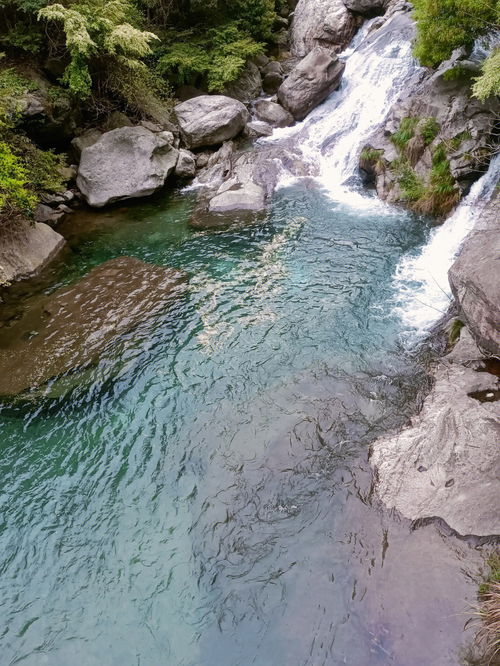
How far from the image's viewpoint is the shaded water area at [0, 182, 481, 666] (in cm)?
513

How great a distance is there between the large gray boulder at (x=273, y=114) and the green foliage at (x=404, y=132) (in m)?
6.89

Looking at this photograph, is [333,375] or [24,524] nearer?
[24,524]

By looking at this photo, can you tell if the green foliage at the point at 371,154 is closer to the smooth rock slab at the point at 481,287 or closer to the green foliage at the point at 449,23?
the green foliage at the point at 449,23

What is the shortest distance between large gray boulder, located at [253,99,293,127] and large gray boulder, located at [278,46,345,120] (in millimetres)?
391

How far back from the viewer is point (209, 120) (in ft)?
58.1

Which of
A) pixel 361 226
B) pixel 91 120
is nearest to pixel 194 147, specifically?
pixel 91 120

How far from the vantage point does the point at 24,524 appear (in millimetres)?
6512

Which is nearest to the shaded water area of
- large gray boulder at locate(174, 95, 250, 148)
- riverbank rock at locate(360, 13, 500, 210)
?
riverbank rock at locate(360, 13, 500, 210)

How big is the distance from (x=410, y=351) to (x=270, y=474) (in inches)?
148

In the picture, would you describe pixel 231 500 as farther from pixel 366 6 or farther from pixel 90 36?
pixel 366 6

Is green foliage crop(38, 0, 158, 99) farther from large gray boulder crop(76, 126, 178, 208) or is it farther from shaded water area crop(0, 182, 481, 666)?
shaded water area crop(0, 182, 481, 666)

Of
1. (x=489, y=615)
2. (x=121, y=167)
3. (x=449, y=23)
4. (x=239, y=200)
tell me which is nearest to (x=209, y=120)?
(x=121, y=167)

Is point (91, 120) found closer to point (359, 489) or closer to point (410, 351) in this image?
point (410, 351)

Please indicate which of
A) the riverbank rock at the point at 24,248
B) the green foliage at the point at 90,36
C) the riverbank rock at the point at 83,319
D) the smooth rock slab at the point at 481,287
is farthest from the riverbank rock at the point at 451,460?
the green foliage at the point at 90,36
